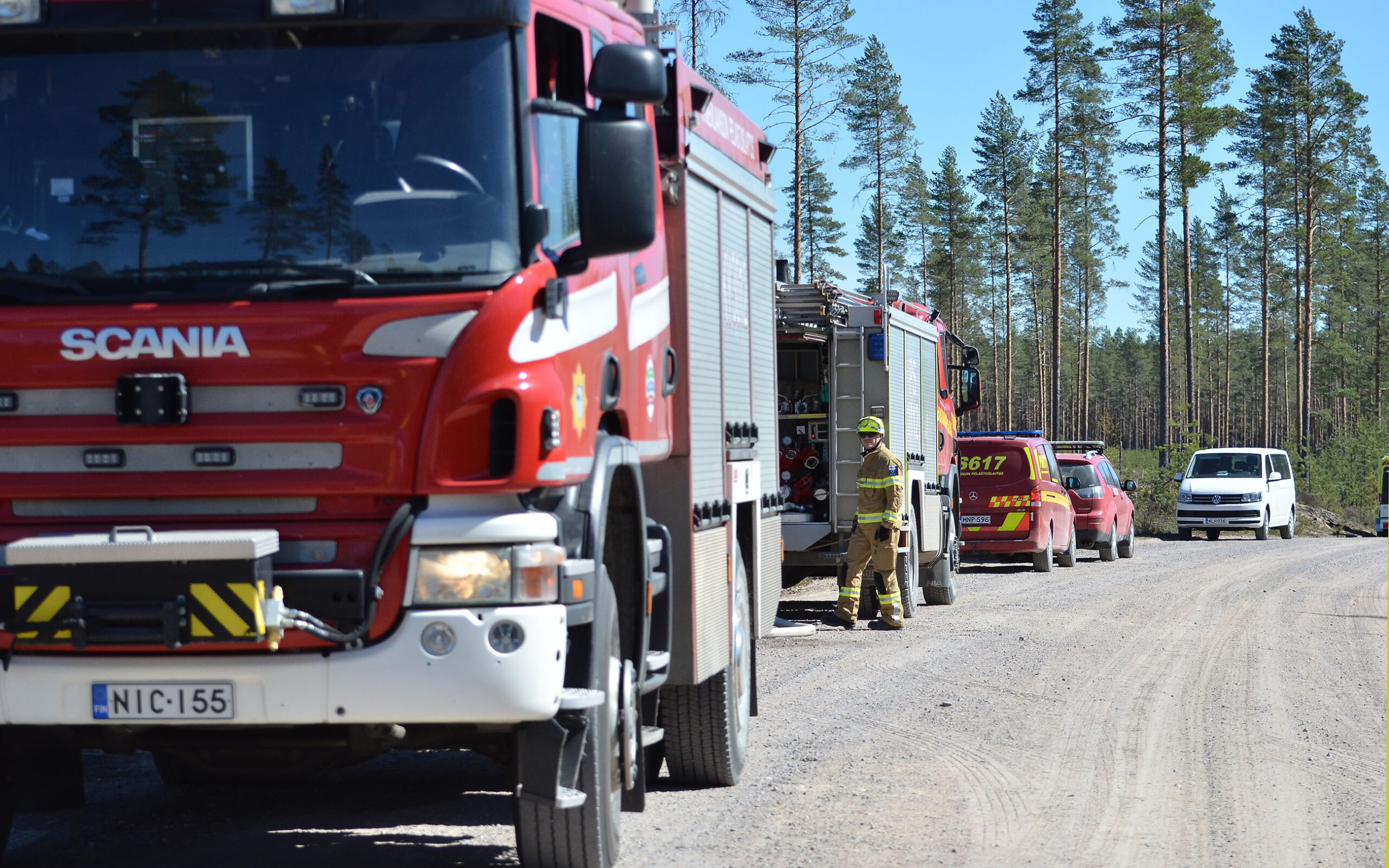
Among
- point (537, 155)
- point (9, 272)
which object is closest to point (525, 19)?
point (537, 155)

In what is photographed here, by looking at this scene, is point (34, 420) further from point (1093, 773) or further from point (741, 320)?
point (1093, 773)

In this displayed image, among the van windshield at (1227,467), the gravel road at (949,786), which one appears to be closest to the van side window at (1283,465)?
the van windshield at (1227,467)

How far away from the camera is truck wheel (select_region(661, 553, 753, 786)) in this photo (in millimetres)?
7426

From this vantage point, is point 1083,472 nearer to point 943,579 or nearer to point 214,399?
point 943,579

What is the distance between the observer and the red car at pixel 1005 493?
2208cm

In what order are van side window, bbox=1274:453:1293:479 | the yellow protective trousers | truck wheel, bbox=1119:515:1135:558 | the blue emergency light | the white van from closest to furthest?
1. the yellow protective trousers
2. the blue emergency light
3. truck wheel, bbox=1119:515:1135:558
4. the white van
5. van side window, bbox=1274:453:1293:479

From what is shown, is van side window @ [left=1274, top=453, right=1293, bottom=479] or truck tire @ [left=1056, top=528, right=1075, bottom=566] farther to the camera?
van side window @ [left=1274, top=453, right=1293, bottom=479]

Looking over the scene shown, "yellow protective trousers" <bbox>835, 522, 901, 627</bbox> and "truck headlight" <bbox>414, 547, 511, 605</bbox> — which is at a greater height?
"truck headlight" <bbox>414, 547, 511, 605</bbox>

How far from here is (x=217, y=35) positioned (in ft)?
16.3

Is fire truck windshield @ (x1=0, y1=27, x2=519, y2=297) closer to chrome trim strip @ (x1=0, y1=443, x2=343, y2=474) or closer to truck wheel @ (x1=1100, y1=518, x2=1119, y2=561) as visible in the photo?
chrome trim strip @ (x1=0, y1=443, x2=343, y2=474)

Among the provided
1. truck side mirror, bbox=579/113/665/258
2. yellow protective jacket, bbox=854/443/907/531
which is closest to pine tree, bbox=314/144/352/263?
truck side mirror, bbox=579/113/665/258

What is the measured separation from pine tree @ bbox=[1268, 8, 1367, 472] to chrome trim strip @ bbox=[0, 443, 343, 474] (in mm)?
48786

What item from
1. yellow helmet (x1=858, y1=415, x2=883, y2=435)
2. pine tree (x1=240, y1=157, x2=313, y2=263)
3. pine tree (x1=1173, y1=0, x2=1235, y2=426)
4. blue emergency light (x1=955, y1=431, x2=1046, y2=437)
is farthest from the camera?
pine tree (x1=1173, y1=0, x2=1235, y2=426)

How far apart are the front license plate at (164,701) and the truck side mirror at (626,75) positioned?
2136 mm
